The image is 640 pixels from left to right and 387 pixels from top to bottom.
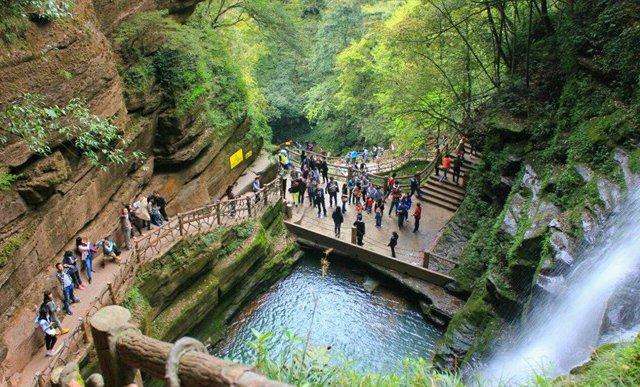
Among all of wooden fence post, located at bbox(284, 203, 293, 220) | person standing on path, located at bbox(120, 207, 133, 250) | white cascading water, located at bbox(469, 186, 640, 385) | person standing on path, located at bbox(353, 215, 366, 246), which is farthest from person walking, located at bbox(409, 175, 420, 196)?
person standing on path, located at bbox(120, 207, 133, 250)

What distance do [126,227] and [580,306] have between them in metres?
11.3

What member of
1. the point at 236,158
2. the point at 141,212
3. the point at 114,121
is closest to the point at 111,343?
the point at 114,121

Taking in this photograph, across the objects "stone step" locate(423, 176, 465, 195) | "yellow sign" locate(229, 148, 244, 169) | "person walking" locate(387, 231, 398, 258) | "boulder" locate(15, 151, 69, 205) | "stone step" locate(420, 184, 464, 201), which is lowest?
"person walking" locate(387, 231, 398, 258)

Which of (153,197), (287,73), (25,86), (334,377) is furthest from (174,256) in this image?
(287,73)

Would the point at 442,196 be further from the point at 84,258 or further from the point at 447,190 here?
the point at 84,258

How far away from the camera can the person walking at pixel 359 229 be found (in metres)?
18.0

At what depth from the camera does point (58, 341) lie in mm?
10477

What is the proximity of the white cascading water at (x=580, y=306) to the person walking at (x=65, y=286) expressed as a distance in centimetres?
892

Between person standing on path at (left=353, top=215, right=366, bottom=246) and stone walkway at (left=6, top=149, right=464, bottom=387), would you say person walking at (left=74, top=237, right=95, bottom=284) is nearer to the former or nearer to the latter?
stone walkway at (left=6, top=149, right=464, bottom=387)

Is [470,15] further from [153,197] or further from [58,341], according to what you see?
[58,341]

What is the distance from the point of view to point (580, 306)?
33.6ft

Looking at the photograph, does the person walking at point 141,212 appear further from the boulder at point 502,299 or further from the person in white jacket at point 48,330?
the boulder at point 502,299

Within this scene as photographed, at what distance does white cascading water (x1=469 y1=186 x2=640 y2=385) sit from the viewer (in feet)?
31.2

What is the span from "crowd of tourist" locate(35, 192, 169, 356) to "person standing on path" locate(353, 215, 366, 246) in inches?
267
